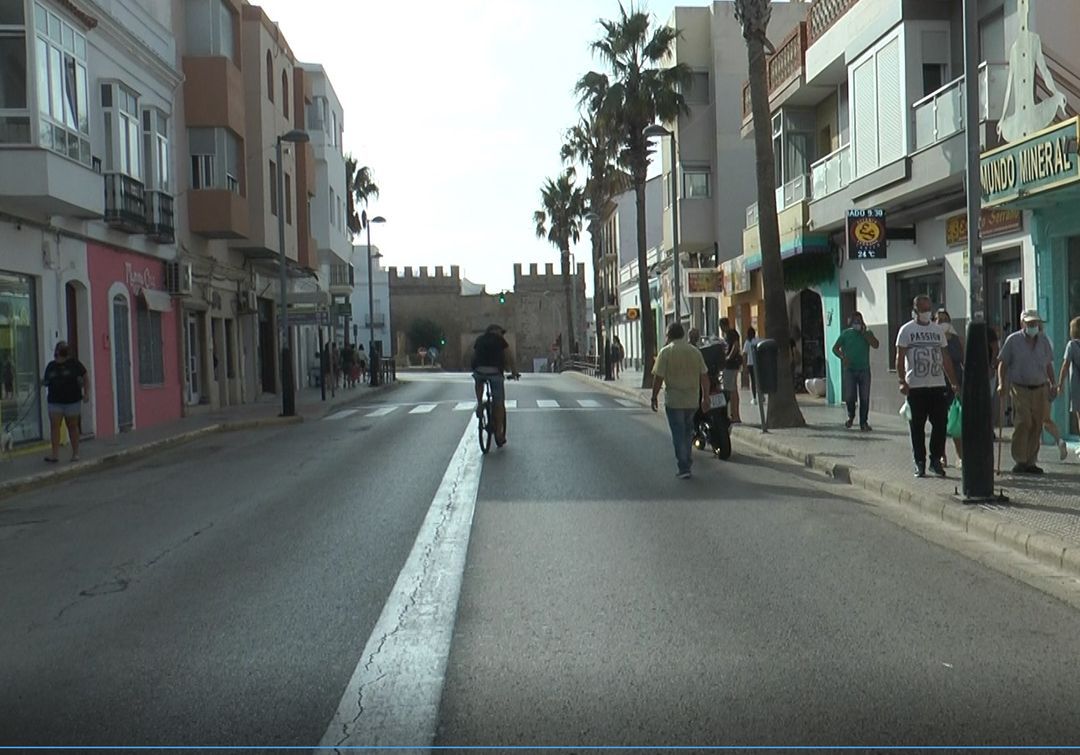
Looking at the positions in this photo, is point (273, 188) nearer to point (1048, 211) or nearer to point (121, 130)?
point (121, 130)

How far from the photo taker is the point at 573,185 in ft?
198

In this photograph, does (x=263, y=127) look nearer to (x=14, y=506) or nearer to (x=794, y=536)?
(x=14, y=506)

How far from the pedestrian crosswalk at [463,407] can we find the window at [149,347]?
413 cm

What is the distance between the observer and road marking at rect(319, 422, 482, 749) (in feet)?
14.7

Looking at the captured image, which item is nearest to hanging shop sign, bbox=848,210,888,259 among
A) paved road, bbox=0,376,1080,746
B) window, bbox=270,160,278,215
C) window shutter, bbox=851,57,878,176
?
window shutter, bbox=851,57,878,176

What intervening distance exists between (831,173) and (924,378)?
1223 centimetres

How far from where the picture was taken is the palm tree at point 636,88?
112 ft

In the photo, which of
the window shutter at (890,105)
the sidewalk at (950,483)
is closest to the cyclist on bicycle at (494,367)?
the sidewalk at (950,483)

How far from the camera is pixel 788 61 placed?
25.1 m

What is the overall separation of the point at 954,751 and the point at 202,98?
27.7 m

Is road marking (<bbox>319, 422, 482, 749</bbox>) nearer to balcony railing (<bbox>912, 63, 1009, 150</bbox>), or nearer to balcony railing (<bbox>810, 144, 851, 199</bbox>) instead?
balcony railing (<bbox>912, 63, 1009, 150</bbox>)

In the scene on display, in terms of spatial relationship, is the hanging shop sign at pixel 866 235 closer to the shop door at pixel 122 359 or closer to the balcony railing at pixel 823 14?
the balcony railing at pixel 823 14

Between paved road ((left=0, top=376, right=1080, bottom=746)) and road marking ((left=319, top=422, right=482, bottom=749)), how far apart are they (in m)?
0.06

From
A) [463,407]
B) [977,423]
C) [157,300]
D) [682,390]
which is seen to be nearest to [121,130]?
[157,300]
